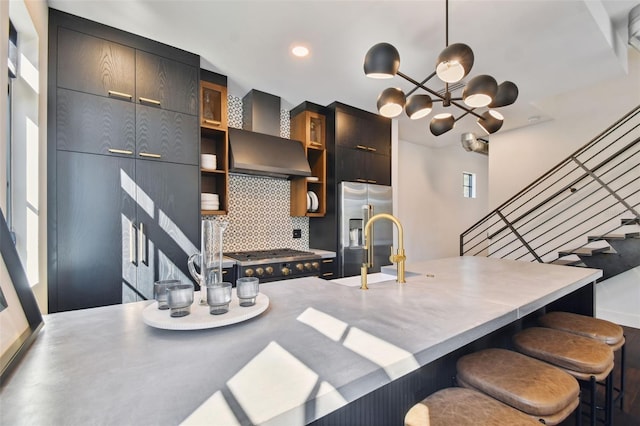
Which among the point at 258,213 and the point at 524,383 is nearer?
the point at 524,383

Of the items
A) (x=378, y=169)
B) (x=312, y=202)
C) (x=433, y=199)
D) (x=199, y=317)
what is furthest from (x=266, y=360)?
(x=433, y=199)

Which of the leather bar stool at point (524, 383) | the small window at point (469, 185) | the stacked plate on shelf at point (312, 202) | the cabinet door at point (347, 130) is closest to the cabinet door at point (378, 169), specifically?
the cabinet door at point (347, 130)

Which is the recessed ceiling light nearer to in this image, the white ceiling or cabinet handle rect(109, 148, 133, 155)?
the white ceiling

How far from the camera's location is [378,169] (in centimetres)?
400

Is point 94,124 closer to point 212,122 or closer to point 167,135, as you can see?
point 167,135

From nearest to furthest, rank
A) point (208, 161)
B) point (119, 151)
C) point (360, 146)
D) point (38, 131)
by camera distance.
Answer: point (38, 131) → point (119, 151) → point (208, 161) → point (360, 146)

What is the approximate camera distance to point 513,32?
2246mm

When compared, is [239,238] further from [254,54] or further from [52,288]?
[254,54]

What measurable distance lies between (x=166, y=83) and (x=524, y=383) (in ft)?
9.84

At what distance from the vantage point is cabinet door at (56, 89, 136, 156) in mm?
2059

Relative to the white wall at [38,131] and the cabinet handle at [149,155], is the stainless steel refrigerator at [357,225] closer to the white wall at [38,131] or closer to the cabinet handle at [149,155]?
the cabinet handle at [149,155]

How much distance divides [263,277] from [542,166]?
14.1ft

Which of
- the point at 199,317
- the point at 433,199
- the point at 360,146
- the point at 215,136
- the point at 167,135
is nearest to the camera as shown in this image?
the point at 199,317

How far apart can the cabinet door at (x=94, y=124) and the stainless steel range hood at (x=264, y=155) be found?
2.97ft
